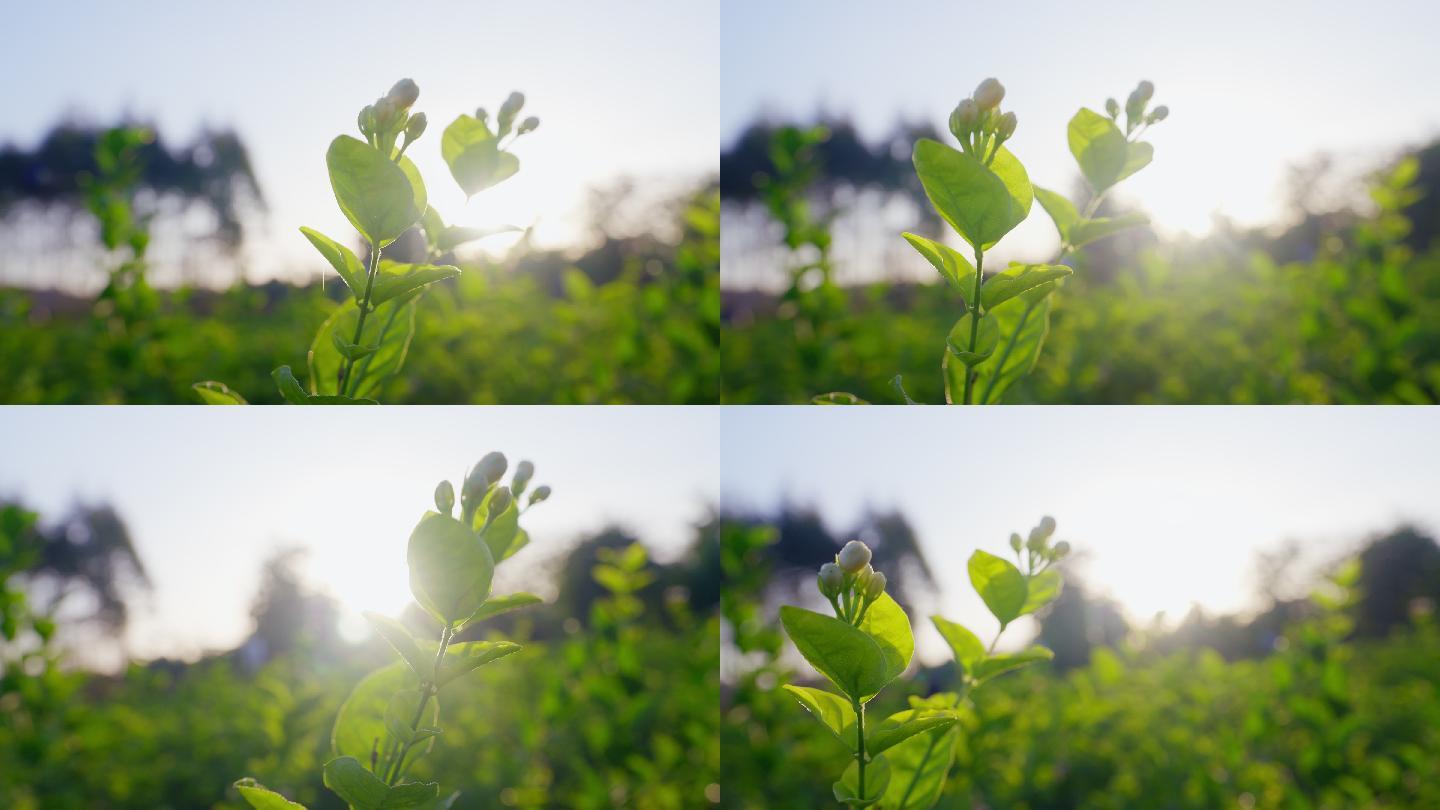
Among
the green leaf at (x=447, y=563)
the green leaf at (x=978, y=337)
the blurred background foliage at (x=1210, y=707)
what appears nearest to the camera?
the green leaf at (x=447, y=563)

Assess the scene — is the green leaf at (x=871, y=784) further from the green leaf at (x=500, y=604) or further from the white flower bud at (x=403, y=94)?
the white flower bud at (x=403, y=94)

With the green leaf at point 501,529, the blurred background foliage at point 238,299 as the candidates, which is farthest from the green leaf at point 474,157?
the blurred background foliage at point 238,299

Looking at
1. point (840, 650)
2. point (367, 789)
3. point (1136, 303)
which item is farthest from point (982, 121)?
point (1136, 303)

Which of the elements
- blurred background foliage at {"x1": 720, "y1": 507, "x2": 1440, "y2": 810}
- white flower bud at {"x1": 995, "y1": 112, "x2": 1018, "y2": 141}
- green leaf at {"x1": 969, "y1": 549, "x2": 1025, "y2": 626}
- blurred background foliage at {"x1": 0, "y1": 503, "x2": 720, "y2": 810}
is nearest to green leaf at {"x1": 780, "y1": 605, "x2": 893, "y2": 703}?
green leaf at {"x1": 969, "y1": 549, "x2": 1025, "y2": 626}

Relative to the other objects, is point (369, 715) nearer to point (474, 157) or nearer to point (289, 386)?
point (289, 386)

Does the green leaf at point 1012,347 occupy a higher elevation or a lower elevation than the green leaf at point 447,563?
higher

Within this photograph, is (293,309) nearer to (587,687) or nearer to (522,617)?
(522,617)

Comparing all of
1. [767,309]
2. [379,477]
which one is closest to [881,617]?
[379,477]
